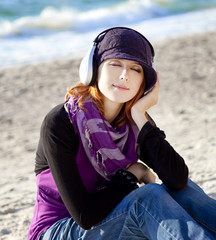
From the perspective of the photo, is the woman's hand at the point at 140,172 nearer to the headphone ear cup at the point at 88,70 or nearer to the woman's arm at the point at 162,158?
the woman's arm at the point at 162,158

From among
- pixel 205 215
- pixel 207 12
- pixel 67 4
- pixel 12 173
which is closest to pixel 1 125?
pixel 12 173

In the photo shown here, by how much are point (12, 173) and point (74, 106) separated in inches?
84.6

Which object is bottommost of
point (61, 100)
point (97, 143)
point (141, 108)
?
point (61, 100)

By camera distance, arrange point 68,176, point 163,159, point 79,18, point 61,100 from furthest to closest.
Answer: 1. point 79,18
2. point 61,100
3. point 163,159
4. point 68,176

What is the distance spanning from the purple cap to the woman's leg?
2.28 feet

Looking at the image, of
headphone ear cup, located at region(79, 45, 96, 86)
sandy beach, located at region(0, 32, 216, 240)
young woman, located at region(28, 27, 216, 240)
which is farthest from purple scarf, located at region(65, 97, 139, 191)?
sandy beach, located at region(0, 32, 216, 240)

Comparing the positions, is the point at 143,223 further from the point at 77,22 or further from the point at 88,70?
the point at 77,22

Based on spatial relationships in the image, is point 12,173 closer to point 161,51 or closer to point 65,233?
point 65,233

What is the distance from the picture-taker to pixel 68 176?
243 centimetres

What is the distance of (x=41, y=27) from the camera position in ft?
46.1

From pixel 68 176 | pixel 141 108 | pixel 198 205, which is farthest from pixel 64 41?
pixel 68 176

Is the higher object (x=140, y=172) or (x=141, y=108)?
(x=141, y=108)

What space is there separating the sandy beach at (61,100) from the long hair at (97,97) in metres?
1.12

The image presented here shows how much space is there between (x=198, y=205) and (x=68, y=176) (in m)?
0.75
